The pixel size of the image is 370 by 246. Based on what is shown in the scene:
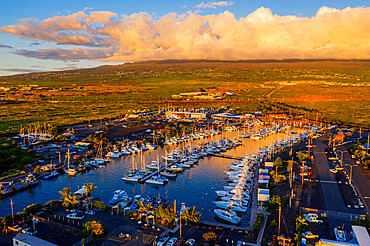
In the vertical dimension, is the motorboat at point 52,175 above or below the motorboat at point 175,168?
above

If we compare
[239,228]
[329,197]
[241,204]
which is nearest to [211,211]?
[241,204]

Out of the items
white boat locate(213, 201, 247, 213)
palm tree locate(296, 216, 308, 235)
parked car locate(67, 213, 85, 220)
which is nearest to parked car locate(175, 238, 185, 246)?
white boat locate(213, 201, 247, 213)

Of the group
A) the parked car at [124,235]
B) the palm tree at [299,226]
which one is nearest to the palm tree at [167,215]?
the parked car at [124,235]

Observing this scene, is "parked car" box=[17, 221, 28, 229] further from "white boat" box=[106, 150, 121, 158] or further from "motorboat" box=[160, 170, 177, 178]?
"white boat" box=[106, 150, 121, 158]

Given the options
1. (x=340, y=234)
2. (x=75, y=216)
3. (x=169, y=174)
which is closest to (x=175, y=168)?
(x=169, y=174)

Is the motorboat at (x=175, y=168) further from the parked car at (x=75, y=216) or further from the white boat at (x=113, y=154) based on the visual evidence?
the parked car at (x=75, y=216)

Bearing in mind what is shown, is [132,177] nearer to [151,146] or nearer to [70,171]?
[70,171]

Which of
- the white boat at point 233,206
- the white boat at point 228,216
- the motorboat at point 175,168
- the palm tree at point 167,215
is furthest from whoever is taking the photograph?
the motorboat at point 175,168
